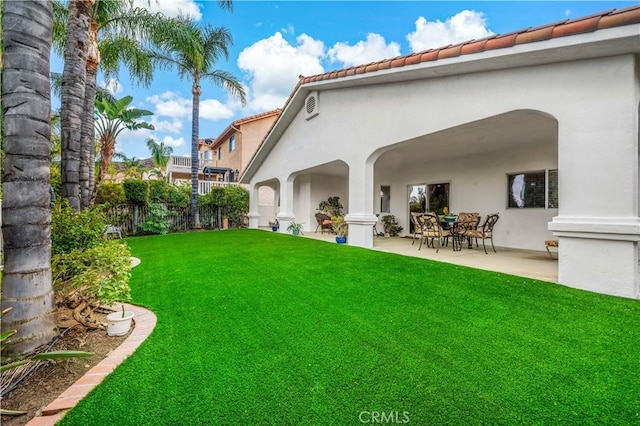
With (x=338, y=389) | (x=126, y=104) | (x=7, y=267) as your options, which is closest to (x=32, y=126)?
(x=7, y=267)

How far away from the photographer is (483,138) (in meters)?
8.69

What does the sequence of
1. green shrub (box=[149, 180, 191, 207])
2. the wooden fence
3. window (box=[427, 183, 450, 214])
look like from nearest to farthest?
window (box=[427, 183, 450, 214])
the wooden fence
green shrub (box=[149, 180, 191, 207])

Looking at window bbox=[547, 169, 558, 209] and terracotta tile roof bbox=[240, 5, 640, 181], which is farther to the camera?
window bbox=[547, 169, 558, 209]

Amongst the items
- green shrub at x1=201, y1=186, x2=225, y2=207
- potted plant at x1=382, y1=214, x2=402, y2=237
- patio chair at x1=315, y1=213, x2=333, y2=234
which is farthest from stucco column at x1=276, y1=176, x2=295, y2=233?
green shrub at x1=201, y1=186, x2=225, y2=207

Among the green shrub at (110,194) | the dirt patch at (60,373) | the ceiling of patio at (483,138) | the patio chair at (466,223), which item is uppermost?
the ceiling of patio at (483,138)

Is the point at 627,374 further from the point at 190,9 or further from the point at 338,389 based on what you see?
the point at 190,9

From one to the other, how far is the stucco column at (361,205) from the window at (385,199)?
568 cm

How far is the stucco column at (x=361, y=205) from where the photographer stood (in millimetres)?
8961

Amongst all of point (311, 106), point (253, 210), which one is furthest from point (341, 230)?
point (253, 210)

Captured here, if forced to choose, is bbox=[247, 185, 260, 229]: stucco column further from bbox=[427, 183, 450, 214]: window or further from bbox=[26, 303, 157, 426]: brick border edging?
bbox=[26, 303, 157, 426]: brick border edging

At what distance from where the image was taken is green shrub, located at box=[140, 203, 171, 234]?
Result: 14.9m

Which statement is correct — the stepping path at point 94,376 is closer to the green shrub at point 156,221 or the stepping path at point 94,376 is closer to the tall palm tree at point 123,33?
the tall palm tree at point 123,33

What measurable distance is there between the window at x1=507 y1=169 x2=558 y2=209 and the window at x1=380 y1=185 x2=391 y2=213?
5.46 m

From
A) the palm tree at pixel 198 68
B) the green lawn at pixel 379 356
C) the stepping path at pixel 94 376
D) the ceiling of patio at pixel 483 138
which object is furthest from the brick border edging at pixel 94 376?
the palm tree at pixel 198 68
